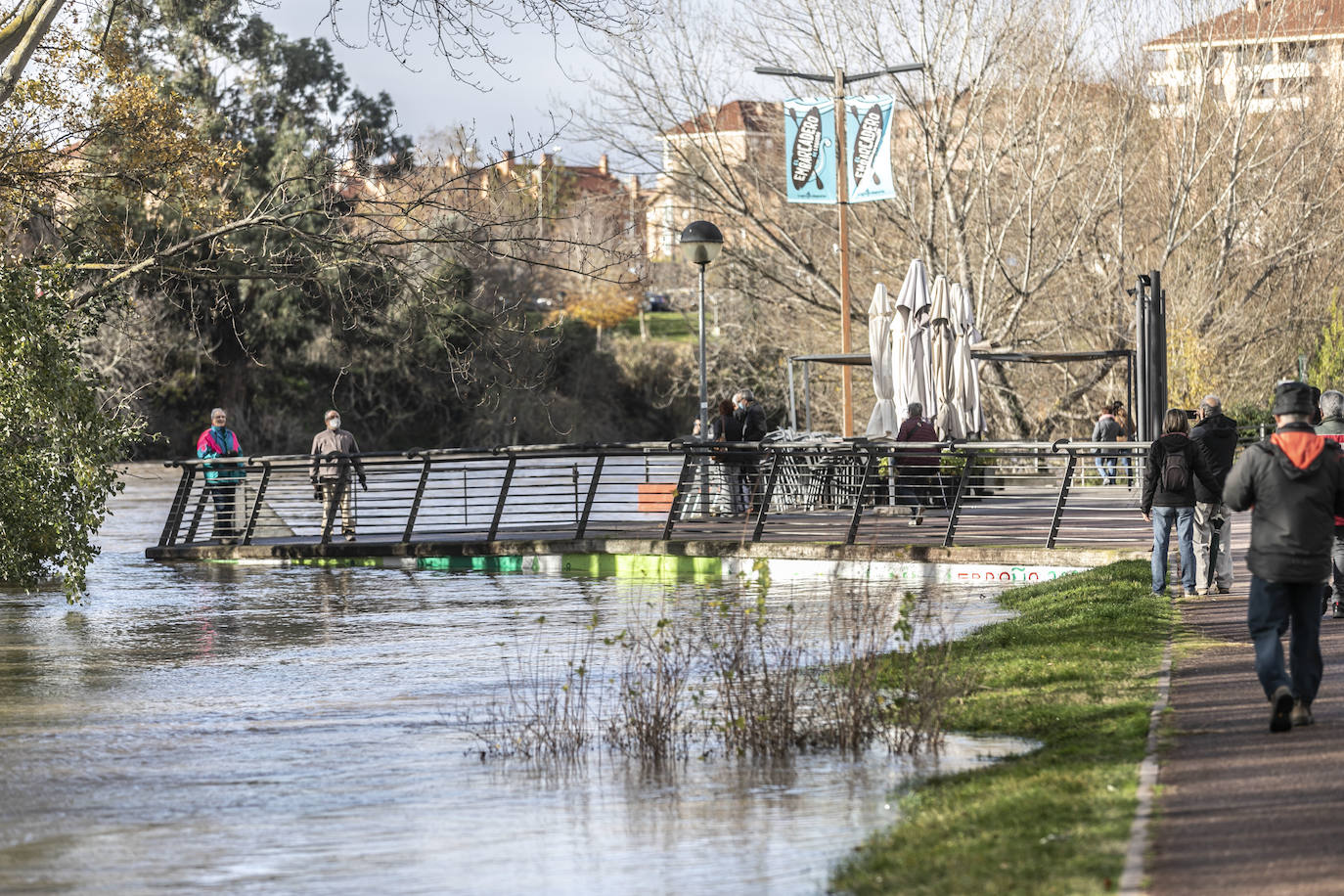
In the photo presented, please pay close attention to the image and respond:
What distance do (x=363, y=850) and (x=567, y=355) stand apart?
5520 centimetres

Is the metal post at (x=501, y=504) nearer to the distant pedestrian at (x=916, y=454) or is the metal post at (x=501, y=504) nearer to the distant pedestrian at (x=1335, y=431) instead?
the distant pedestrian at (x=916, y=454)

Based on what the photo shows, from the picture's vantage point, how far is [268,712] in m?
10.9

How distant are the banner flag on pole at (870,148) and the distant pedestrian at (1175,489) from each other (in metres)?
13.3

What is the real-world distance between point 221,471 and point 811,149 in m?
10.7

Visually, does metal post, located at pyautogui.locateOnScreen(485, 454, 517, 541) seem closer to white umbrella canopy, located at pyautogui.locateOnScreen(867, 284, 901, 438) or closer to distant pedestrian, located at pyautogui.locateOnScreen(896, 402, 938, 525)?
distant pedestrian, located at pyautogui.locateOnScreen(896, 402, 938, 525)

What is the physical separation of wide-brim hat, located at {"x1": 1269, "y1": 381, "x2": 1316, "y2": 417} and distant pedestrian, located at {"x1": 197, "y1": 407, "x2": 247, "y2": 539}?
16837 mm

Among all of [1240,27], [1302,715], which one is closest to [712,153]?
[1240,27]

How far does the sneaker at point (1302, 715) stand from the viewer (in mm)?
8391

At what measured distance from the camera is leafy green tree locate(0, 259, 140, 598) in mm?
17062

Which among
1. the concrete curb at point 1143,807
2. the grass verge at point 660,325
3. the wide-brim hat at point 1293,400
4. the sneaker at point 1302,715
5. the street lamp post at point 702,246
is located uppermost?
the grass verge at point 660,325

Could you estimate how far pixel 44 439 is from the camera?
1752 cm

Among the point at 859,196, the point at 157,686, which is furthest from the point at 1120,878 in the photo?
the point at 859,196

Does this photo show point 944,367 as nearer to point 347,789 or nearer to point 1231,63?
point 1231,63

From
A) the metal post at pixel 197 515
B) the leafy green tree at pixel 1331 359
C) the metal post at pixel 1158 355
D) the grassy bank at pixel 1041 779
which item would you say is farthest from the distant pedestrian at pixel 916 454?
the leafy green tree at pixel 1331 359
